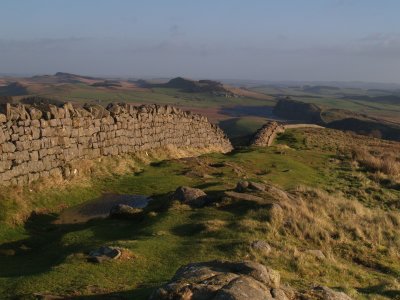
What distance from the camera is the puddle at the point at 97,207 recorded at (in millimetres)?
16938

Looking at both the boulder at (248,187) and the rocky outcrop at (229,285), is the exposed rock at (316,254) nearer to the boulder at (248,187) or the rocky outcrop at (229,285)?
the rocky outcrop at (229,285)

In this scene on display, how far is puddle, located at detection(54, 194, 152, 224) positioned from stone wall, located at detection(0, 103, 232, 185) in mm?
1883

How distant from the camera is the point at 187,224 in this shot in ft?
50.4

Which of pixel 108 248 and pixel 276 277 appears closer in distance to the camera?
pixel 276 277

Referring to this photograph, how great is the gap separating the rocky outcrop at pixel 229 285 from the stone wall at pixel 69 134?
35.2 ft

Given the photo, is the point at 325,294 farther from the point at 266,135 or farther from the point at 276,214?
the point at 266,135

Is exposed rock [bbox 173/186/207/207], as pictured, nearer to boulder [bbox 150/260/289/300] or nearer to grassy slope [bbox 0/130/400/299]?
grassy slope [bbox 0/130/400/299]

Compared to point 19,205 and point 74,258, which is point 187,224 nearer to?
point 74,258

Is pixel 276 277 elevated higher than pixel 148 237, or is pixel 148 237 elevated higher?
pixel 276 277

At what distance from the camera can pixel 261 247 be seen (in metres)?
13.2

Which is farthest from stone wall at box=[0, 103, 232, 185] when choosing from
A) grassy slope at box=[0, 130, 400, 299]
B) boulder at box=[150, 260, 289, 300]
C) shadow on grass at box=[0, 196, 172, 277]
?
boulder at box=[150, 260, 289, 300]

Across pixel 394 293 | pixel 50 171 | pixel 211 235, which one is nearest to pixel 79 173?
pixel 50 171

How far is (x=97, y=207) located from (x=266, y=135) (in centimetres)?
2679

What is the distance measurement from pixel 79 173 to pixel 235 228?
8.19m
